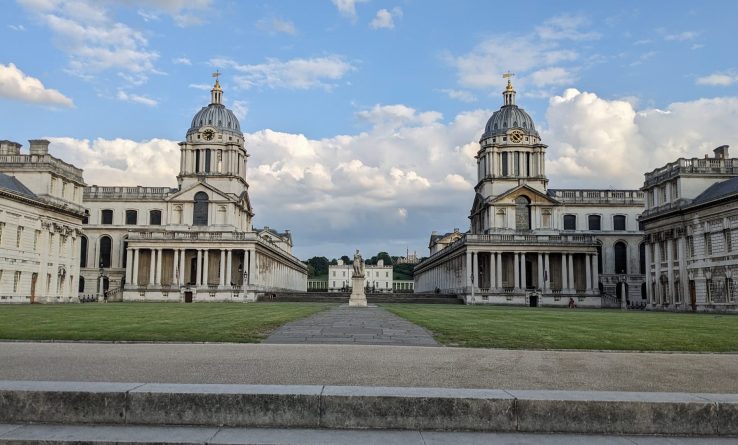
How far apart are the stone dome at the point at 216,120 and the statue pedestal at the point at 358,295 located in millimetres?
50280

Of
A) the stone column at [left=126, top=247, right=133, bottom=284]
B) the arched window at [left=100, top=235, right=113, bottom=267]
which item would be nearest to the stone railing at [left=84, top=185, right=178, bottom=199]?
the arched window at [left=100, top=235, right=113, bottom=267]

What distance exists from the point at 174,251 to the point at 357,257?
41.5 m

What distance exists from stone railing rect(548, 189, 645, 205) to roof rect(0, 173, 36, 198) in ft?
224

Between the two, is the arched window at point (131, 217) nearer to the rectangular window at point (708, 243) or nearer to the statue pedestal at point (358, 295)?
the statue pedestal at point (358, 295)

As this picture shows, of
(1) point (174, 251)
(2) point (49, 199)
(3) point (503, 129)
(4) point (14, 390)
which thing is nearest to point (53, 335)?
(4) point (14, 390)

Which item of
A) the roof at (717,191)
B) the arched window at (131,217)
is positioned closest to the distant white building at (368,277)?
the arched window at (131,217)

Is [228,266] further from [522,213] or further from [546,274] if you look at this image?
[546,274]

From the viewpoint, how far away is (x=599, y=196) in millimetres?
95312

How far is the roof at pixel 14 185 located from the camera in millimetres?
56959

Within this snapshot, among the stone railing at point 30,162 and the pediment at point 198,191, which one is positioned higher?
the pediment at point 198,191

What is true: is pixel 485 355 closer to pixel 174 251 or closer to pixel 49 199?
pixel 49 199

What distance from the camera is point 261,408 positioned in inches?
316

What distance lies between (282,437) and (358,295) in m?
47.8

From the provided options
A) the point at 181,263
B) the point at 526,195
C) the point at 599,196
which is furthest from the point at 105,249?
the point at 599,196
